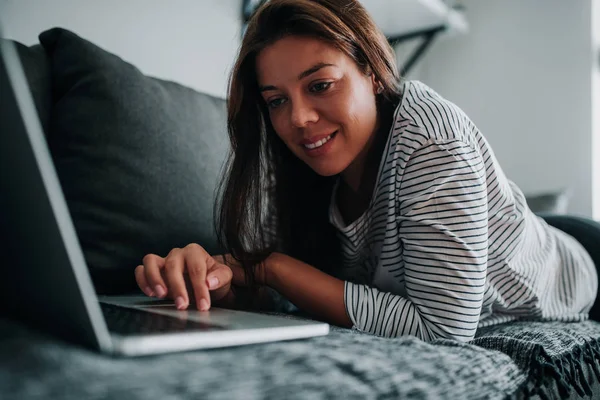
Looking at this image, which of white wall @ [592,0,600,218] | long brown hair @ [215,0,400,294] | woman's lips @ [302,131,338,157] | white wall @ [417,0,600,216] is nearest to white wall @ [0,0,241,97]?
long brown hair @ [215,0,400,294]

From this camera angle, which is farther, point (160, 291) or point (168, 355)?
point (160, 291)

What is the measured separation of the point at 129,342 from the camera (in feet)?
1.11

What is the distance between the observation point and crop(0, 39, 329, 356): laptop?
0.31 metres

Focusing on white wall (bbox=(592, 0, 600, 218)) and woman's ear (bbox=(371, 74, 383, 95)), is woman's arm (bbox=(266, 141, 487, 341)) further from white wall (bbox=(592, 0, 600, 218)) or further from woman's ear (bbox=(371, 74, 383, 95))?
white wall (bbox=(592, 0, 600, 218))

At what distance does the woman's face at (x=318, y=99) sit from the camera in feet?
2.53

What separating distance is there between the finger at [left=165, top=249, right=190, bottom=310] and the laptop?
0.10 meters

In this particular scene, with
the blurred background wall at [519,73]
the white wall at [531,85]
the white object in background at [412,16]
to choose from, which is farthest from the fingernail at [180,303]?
the white wall at [531,85]

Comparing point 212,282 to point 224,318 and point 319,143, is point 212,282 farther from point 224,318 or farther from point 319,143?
point 319,143

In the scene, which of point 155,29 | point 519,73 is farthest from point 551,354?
point 519,73

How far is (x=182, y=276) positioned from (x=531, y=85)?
1892 mm

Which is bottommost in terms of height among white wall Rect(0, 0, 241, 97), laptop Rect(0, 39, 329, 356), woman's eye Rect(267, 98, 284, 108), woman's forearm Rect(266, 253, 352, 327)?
woman's forearm Rect(266, 253, 352, 327)

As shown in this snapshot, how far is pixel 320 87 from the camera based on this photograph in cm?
78

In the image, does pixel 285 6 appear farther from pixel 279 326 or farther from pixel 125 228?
pixel 279 326

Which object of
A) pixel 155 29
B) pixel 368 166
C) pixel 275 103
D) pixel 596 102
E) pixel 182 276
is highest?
pixel 155 29
